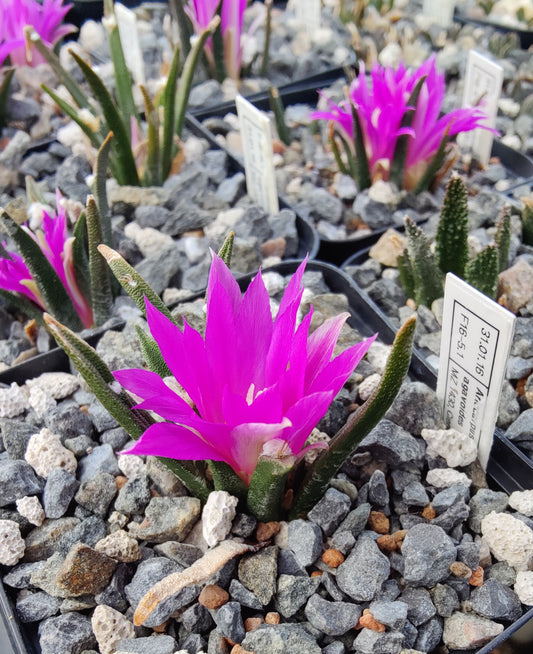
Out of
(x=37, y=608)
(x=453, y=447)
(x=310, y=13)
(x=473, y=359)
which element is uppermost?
(x=310, y=13)

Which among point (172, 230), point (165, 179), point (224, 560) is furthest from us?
point (165, 179)

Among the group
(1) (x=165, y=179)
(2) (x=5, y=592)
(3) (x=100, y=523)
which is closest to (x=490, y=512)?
(3) (x=100, y=523)

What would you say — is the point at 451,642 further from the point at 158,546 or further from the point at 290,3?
the point at 290,3

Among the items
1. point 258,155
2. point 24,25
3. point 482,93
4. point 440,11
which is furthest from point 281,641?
point 440,11

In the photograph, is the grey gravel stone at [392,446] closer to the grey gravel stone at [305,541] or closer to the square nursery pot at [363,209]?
the grey gravel stone at [305,541]

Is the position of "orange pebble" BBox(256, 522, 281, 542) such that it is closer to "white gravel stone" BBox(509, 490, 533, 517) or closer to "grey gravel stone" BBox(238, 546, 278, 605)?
"grey gravel stone" BBox(238, 546, 278, 605)

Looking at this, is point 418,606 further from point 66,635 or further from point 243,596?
point 66,635
